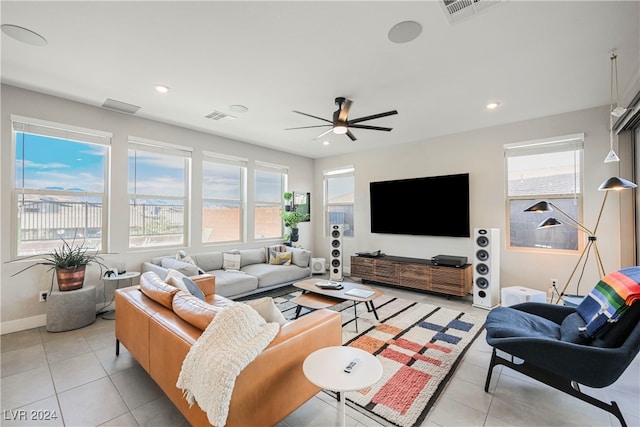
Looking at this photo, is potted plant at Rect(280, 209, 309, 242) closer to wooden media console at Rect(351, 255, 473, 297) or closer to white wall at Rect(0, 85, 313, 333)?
white wall at Rect(0, 85, 313, 333)

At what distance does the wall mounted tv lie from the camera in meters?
4.64

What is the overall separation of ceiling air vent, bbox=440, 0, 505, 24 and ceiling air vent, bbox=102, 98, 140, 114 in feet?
12.4

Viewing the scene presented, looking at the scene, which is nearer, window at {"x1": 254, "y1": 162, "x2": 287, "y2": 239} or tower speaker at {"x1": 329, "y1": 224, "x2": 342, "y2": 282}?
tower speaker at {"x1": 329, "y1": 224, "x2": 342, "y2": 282}

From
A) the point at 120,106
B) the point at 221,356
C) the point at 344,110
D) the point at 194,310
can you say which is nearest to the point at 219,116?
the point at 120,106

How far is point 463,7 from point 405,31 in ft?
1.36

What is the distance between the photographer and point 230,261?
464 centimetres

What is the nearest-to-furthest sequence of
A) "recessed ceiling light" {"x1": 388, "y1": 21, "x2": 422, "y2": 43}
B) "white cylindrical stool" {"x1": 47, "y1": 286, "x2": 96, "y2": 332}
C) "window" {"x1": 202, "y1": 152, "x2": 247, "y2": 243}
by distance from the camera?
1. "recessed ceiling light" {"x1": 388, "y1": 21, "x2": 422, "y2": 43}
2. "white cylindrical stool" {"x1": 47, "y1": 286, "x2": 96, "y2": 332}
3. "window" {"x1": 202, "y1": 152, "x2": 247, "y2": 243}

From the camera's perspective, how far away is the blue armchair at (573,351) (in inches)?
64.2

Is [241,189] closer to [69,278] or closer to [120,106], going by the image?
[120,106]

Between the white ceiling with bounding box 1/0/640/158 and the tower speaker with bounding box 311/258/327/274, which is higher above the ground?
the white ceiling with bounding box 1/0/640/158

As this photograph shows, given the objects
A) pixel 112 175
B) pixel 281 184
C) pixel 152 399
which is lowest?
pixel 152 399

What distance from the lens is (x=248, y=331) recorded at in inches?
57.3

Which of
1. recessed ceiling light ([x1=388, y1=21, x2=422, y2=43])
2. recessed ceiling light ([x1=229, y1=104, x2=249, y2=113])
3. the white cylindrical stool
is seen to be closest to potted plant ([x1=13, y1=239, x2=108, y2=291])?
the white cylindrical stool

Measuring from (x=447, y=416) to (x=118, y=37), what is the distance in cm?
378
